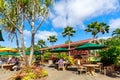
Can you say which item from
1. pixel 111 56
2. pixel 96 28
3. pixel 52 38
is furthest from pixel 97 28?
pixel 111 56

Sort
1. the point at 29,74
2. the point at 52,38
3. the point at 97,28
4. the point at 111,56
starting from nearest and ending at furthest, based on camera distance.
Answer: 1. the point at 29,74
2. the point at 111,56
3. the point at 97,28
4. the point at 52,38

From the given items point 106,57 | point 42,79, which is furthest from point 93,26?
point 42,79

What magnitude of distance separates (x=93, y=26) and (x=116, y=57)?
48209 millimetres

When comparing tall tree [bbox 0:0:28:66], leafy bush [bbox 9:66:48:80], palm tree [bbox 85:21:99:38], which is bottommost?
leafy bush [bbox 9:66:48:80]

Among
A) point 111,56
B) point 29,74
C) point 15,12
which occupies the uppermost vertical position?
point 15,12

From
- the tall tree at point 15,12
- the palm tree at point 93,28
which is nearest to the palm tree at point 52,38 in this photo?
the palm tree at point 93,28

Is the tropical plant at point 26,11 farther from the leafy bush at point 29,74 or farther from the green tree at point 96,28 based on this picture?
the green tree at point 96,28

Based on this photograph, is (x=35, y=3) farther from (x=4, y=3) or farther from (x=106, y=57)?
(x=106, y=57)

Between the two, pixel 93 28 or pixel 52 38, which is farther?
pixel 52 38

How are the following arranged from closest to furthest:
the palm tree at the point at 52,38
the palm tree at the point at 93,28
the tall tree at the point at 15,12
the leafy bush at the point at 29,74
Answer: the leafy bush at the point at 29,74 < the tall tree at the point at 15,12 < the palm tree at the point at 93,28 < the palm tree at the point at 52,38

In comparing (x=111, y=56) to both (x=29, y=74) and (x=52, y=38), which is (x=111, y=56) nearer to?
(x=29, y=74)

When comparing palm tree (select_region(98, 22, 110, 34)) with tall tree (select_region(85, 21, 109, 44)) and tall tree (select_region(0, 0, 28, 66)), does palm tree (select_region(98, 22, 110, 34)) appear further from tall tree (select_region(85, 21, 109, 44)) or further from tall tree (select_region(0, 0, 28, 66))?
tall tree (select_region(0, 0, 28, 66))

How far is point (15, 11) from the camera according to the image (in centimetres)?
1747

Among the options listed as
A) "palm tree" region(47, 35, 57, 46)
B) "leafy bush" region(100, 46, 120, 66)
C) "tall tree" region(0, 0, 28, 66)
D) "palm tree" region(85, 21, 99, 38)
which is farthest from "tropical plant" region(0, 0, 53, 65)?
"palm tree" region(47, 35, 57, 46)
